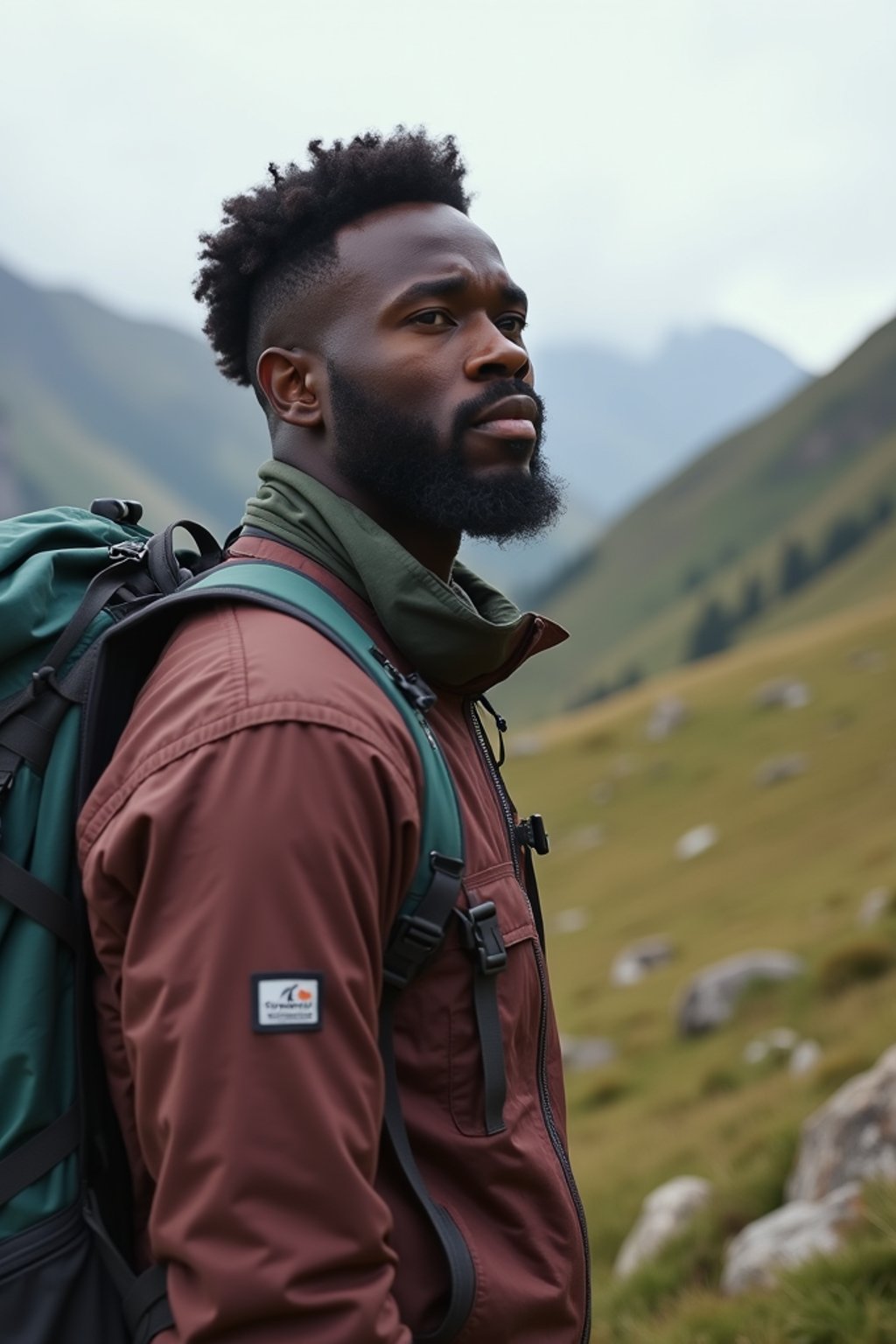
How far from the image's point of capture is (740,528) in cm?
18612

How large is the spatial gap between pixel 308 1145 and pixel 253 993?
293mm

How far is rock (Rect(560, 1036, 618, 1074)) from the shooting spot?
26188mm

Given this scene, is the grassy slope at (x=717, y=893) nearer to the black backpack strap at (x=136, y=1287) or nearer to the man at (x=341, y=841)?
the man at (x=341, y=841)

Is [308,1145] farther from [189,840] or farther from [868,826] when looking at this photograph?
[868,826]

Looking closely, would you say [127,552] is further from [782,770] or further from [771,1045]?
[782,770]

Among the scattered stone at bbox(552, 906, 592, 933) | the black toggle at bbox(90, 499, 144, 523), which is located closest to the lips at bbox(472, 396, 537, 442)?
the black toggle at bbox(90, 499, 144, 523)

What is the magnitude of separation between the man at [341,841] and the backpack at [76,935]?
0.21 ft

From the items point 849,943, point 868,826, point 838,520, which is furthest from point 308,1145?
point 838,520

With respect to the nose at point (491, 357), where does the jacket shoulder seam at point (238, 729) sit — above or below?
below

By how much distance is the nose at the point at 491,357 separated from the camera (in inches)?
137

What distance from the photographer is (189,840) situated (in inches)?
100

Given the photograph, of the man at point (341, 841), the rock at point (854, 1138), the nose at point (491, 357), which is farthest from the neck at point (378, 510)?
the rock at point (854, 1138)

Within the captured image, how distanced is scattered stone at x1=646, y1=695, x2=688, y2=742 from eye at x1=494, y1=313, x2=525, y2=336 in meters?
65.3

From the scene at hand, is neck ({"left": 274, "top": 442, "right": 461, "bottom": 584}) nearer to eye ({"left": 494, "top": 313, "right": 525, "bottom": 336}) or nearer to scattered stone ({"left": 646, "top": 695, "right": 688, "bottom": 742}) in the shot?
A: eye ({"left": 494, "top": 313, "right": 525, "bottom": 336})
